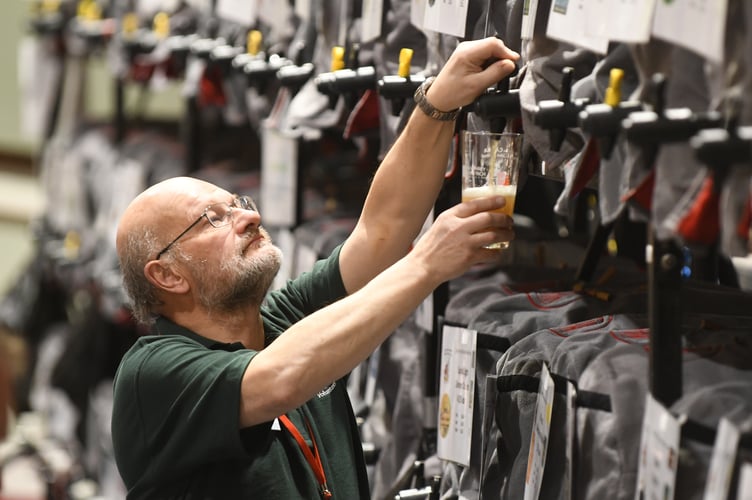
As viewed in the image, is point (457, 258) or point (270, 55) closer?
point (457, 258)

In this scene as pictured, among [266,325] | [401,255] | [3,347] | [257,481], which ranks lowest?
[3,347]

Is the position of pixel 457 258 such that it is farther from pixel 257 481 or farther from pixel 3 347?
pixel 3 347

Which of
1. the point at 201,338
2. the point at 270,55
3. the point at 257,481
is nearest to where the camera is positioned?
the point at 257,481

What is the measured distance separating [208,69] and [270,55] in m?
0.71

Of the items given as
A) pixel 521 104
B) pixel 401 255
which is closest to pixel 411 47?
pixel 401 255

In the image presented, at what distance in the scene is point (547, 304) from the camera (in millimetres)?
2186

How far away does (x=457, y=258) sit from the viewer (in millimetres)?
1852

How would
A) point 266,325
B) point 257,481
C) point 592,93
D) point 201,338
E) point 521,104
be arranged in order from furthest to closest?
1. point 266,325
2. point 201,338
3. point 257,481
4. point 521,104
5. point 592,93

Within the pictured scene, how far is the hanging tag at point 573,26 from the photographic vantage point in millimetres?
1606

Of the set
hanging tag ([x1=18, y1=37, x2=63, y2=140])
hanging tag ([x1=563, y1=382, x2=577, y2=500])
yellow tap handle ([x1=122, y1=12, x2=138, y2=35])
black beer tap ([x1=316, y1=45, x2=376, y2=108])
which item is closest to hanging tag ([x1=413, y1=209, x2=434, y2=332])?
black beer tap ([x1=316, y1=45, x2=376, y2=108])

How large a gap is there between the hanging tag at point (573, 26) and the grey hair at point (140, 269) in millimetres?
905

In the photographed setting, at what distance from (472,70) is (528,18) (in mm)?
143

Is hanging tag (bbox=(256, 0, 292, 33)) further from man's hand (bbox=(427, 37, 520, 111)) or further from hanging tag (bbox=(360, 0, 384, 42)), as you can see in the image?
man's hand (bbox=(427, 37, 520, 111))

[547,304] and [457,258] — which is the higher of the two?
[457,258]
